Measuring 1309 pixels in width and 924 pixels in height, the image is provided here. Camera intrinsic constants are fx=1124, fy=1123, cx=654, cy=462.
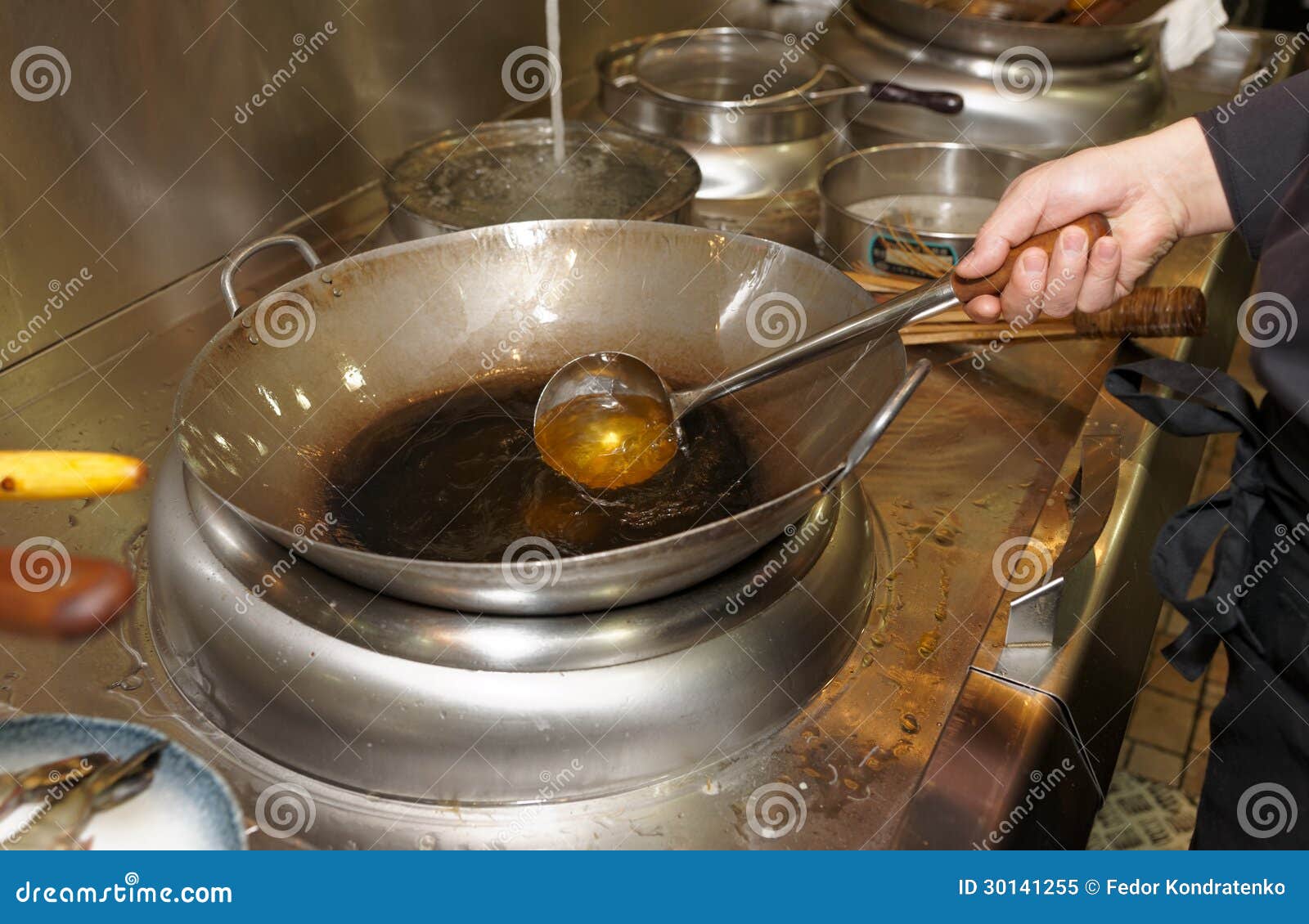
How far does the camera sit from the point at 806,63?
5.24ft

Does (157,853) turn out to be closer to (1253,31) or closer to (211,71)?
(211,71)

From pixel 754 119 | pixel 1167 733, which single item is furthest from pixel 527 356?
pixel 1167 733

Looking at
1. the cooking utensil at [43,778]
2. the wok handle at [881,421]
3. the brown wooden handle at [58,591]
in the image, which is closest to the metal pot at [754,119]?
the wok handle at [881,421]

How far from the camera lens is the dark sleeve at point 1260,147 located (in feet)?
3.04

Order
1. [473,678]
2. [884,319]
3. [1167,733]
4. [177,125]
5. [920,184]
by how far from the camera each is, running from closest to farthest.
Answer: [473,678] < [884,319] < [177,125] < [920,184] < [1167,733]

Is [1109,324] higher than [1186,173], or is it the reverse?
[1186,173]

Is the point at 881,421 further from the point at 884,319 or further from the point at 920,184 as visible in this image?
the point at 920,184

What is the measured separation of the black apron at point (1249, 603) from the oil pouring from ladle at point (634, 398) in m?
0.22

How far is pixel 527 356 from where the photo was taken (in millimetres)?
1057

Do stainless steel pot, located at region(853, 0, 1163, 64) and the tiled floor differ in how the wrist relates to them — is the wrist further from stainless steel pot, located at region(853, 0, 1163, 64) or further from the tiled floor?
the tiled floor

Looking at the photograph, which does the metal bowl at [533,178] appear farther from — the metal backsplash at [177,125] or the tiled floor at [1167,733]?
the tiled floor at [1167,733]

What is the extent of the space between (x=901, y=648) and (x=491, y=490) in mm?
349

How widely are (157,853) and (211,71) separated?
0.82m

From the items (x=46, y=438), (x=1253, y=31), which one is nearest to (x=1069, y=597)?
(x=46, y=438)
